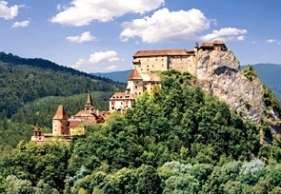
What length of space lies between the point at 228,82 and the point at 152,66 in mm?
15389

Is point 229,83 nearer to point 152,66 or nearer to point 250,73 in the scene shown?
point 250,73

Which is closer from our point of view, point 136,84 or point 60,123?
point 60,123

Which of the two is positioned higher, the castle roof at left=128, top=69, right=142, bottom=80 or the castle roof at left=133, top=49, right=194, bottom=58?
the castle roof at left=133, top=49, right=194, bottom=58

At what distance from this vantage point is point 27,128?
14725cm

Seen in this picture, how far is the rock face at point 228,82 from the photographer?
10488cm

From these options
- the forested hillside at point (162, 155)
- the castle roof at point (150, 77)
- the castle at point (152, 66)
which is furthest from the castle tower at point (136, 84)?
Answer: the forested hillside at point (162, 155)

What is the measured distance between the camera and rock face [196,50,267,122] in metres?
105

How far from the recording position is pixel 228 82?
347ft

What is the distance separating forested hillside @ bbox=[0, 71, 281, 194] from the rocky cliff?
2.61 meters

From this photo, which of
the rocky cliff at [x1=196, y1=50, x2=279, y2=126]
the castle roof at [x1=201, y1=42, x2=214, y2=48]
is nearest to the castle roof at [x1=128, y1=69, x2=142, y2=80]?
the rocky cliff at [x1=196, y1=50, x2=279, y2=126]

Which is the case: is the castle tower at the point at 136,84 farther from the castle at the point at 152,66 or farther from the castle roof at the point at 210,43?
the castle roof at the point at 210,43

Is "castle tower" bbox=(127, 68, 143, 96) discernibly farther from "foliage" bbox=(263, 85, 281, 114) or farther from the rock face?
"foliage" bbox=(263, 85, 281, 114)

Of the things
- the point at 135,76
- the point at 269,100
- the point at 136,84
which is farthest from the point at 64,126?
the point at 269,100

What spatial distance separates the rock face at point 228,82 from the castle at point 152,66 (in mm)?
1464
